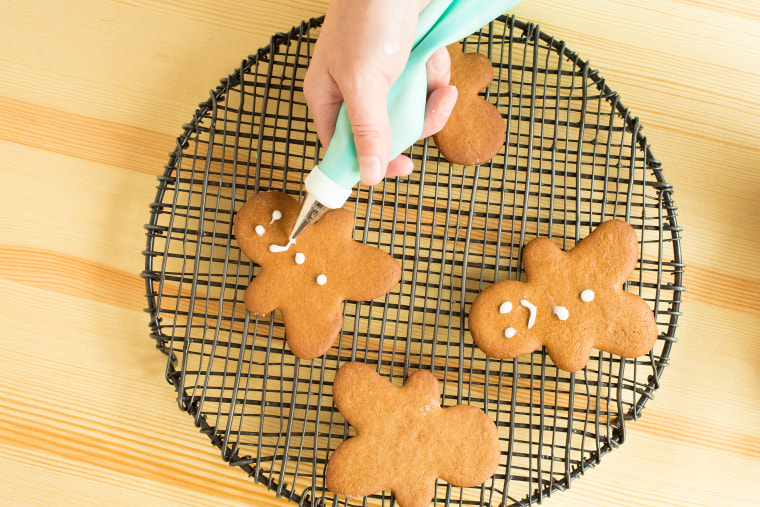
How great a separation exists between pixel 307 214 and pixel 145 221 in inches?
14.0

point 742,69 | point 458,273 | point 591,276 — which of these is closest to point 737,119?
point 742,69

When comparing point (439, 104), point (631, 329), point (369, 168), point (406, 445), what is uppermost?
point (439, 104)

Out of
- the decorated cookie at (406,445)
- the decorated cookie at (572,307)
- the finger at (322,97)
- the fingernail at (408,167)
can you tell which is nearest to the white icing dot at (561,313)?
the decorated cookie at (572,307)

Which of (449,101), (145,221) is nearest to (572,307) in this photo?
(449,101)

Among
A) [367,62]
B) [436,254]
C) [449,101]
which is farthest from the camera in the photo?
[436,254]

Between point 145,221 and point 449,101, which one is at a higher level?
point 449,101

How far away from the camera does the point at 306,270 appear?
667 millimetres

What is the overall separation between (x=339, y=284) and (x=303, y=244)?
0.24ft

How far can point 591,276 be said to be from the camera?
0.66m

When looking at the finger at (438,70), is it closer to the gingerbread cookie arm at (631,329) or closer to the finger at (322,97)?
the finger at (322,97)

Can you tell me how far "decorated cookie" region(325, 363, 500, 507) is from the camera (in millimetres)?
639

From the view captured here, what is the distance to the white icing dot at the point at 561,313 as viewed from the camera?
646 millimetres

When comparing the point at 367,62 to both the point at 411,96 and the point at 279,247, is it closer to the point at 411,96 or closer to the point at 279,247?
the point at 411,96

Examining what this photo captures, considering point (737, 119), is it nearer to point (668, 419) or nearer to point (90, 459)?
point (668, 419)
